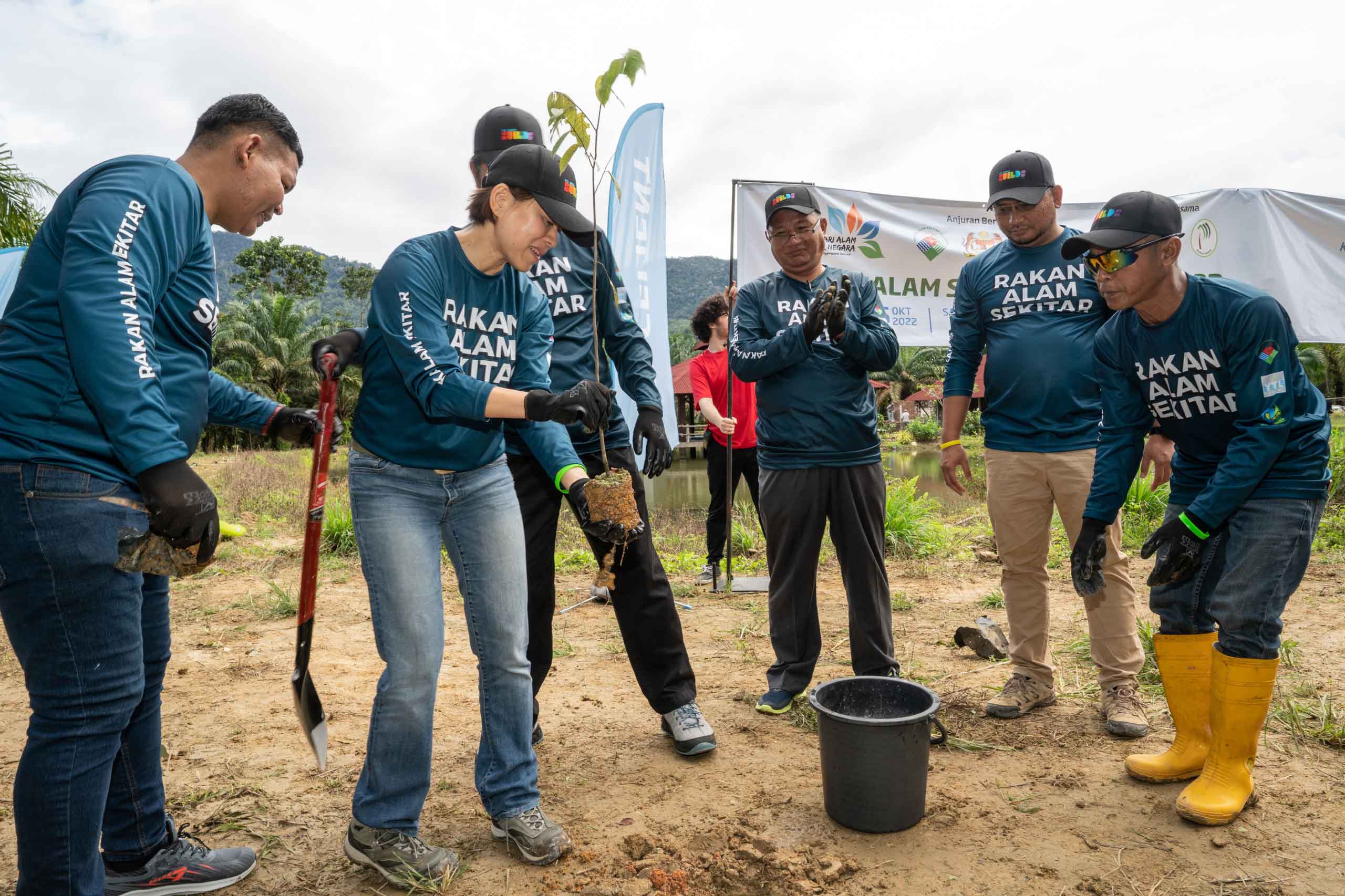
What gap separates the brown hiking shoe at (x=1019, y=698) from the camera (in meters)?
3.59

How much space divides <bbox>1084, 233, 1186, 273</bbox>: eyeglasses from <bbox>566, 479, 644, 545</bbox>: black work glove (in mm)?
1823

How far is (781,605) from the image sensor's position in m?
3.68

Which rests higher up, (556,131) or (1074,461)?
(556,131)

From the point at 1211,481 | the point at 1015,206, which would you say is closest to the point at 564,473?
the point at 1211,481

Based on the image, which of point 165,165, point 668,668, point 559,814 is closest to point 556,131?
point 165,165

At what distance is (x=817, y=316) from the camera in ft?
10.9

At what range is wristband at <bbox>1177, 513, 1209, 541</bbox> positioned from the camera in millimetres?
2707

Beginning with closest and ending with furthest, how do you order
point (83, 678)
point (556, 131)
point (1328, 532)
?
point (83, 678)
point (556, 131)
point (1328, 532)

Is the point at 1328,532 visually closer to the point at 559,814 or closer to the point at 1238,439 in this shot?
the point at 1238,439

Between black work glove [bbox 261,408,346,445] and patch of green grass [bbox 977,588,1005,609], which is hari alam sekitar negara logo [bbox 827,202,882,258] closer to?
patch of green grass [bbox 977,588,1005,609]

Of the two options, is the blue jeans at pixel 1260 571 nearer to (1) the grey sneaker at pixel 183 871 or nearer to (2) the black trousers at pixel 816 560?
(2) the black trousers at pixel 816 560

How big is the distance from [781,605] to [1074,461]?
1.40 metres

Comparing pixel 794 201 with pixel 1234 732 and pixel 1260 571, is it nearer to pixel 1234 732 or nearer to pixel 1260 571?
pixel 1260 571

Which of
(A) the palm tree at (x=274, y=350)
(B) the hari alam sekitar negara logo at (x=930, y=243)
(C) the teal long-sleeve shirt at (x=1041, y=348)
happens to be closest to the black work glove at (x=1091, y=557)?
(C) the teal long-sleeve shirt at (x=1041, y=348)
